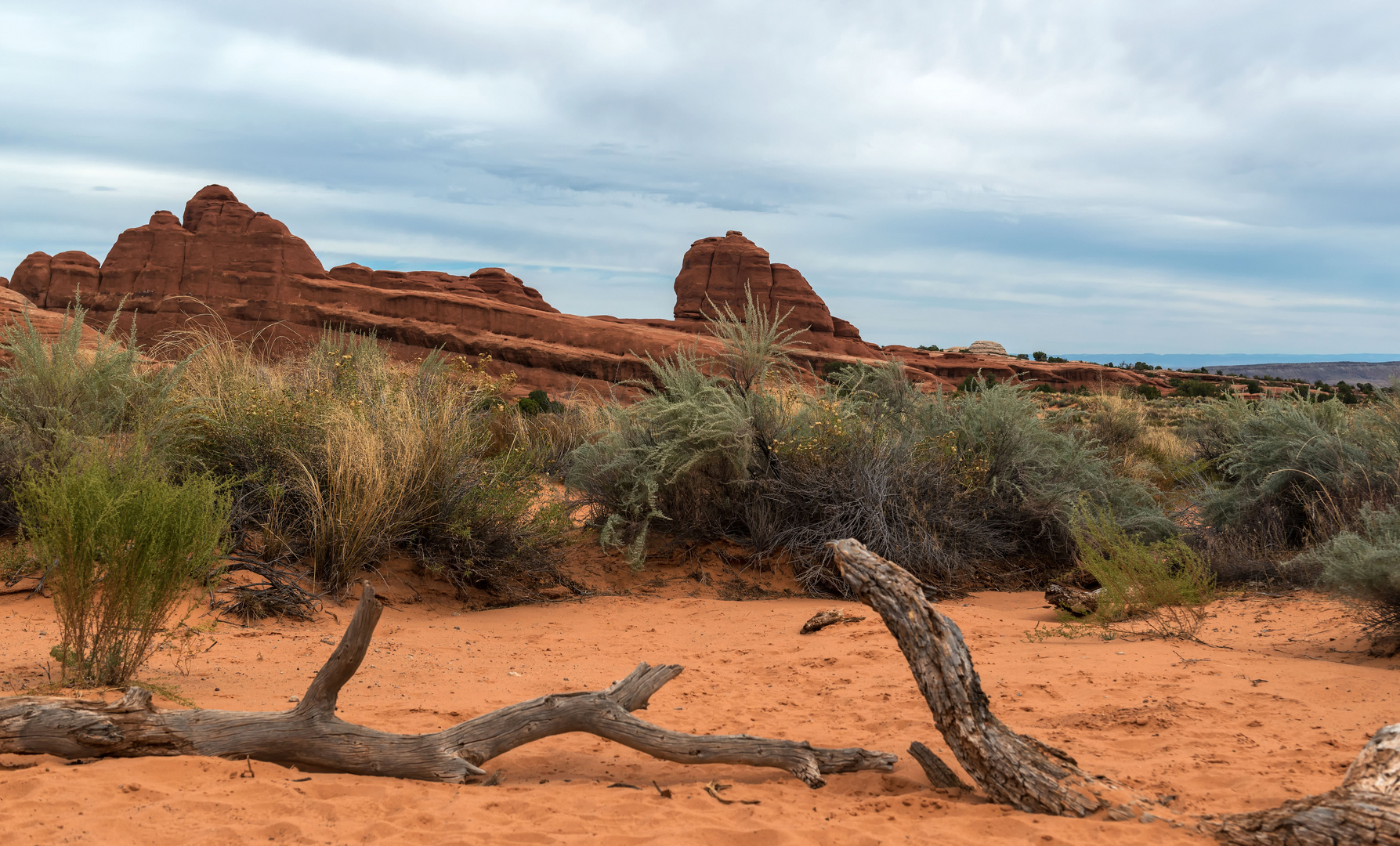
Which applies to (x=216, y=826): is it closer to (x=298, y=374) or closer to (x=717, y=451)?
(x=717, y=451)

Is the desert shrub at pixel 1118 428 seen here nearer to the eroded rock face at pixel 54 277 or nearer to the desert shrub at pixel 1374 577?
the desert shrub at pixel 1374 577

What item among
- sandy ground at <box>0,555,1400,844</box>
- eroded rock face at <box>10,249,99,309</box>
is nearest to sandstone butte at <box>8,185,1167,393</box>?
eroded rock face at <box>10,249,99,309</box>

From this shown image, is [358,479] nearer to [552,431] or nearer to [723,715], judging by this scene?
[723,715]

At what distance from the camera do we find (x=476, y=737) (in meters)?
3.55

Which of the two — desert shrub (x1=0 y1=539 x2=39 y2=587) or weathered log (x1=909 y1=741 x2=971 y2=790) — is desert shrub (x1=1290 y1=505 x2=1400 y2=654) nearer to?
weathered log (x1=909 y1=741 x2=971 y2=790)

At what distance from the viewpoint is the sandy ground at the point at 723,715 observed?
2.99 metres

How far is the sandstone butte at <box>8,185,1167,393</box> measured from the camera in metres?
48.8

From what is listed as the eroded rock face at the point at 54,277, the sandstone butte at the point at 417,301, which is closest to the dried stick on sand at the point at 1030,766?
the sandstone butte at the point at 417,301

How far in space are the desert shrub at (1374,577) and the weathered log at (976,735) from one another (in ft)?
10.3

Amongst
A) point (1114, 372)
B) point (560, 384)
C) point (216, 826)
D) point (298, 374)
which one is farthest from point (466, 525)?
point (1114, 372)

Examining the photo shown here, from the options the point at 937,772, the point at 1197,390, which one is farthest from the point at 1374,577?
the point at 1197,390

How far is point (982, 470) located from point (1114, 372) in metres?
50.6

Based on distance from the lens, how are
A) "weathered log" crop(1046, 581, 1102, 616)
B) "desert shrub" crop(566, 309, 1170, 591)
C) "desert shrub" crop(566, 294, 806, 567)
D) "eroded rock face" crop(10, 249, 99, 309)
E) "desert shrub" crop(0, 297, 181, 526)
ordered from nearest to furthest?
"weathered log" crop(1046, 581, 1102, 616), "desert shrub" crop(0, 297, 181, 526), "desert shrub" crop(566, 309, 1170, 591), "desert shrub" crop(566, 294, 806, 567), "eroded rock face" crop(10, 249, 99, 309)

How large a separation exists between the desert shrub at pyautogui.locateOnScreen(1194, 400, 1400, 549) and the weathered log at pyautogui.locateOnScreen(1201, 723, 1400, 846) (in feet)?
17.2
